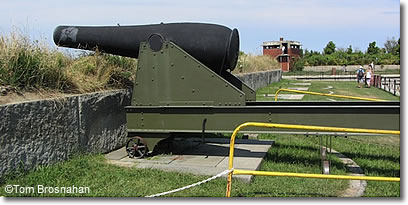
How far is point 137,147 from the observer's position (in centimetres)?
500

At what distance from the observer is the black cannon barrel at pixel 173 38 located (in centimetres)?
497

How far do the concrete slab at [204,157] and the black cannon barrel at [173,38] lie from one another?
107 centimetres

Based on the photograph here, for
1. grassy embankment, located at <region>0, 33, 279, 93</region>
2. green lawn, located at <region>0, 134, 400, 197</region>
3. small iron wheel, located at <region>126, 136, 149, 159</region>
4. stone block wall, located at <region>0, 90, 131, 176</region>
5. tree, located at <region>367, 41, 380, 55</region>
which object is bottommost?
green lawn, located at <region>0, 134, 400, 197</region>

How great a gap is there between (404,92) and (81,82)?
360cm

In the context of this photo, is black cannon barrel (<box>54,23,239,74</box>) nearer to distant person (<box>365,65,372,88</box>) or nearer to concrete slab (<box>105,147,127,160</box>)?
concrete slab (<box>105,147,127,160</box>)

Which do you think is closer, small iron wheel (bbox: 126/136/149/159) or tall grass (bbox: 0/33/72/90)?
tall grass (bbox: 0/33/72/90)

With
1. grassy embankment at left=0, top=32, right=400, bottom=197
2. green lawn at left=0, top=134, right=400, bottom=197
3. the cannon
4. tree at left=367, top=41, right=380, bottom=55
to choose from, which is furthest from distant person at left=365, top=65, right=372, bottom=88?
tree at left=367, top=41, right=380, bottom=55

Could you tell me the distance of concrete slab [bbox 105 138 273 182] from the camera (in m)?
4.56

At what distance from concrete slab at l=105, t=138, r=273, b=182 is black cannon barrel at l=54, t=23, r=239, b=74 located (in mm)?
1070

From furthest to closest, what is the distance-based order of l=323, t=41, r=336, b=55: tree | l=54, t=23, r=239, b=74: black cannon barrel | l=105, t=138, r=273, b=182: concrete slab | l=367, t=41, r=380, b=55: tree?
l=323, t=41, r=336, b=55: tree < l=367, t=41, r=380, b=55: tree < l=54, t=23, r=239, b=74: black cannon barrel < l=105, t=138, r=273, b=182: concrete slab

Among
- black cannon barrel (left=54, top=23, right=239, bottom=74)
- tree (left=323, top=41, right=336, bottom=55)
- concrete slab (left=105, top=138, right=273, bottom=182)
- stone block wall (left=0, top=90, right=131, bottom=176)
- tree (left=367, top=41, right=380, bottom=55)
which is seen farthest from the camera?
tree (left=323, top=41, right=336, bottom=55)

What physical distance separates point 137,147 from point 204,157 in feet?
2.69

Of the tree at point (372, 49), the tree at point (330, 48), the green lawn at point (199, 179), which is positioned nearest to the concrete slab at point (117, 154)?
the green lawn at point (199, 179)

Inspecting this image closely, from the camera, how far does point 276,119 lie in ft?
14.5
